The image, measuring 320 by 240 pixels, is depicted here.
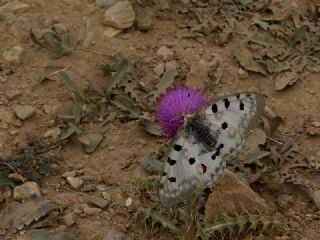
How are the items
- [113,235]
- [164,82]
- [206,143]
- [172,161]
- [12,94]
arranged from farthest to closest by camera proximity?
[164,82]
[12,94]
[113,235]
[206,143]
[172,161]

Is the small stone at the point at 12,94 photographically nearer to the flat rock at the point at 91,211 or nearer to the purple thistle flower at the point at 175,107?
the flat rock at the point at 91,211

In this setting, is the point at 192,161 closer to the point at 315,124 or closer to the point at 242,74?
the point at 315,124

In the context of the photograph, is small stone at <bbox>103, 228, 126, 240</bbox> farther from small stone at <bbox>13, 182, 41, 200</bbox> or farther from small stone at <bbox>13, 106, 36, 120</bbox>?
small stone at <bbox>13, 106, 36, 120</bbox>

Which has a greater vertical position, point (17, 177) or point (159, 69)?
point (159, 69)

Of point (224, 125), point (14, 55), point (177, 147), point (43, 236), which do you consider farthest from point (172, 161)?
point (14, 55)

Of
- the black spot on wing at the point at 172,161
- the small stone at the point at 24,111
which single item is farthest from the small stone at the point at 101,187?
the black spot on wing at the point at 172,161

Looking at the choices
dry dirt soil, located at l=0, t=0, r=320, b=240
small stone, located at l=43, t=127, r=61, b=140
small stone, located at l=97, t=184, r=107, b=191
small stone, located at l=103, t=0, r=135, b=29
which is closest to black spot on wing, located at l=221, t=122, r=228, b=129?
dry dirt soil, located at l=0, t=0, r=320, b=240
